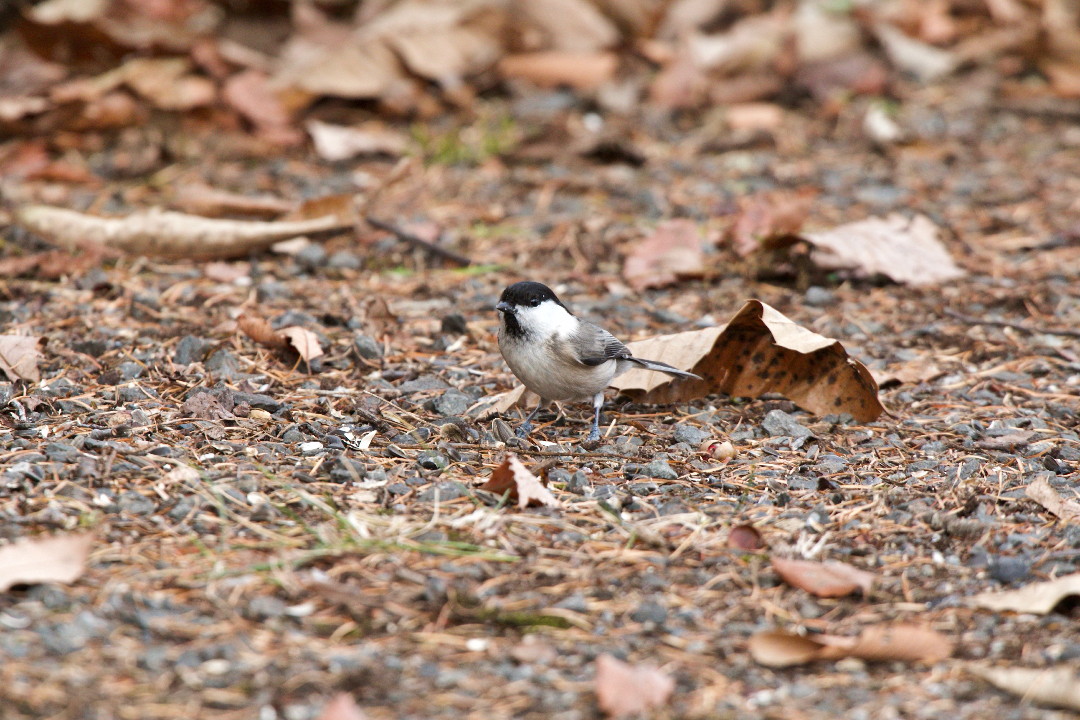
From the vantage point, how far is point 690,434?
3.50 metres

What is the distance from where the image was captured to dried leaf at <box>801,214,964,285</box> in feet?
15.3

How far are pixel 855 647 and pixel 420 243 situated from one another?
10.1 ft

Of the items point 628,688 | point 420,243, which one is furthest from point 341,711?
point 420,243

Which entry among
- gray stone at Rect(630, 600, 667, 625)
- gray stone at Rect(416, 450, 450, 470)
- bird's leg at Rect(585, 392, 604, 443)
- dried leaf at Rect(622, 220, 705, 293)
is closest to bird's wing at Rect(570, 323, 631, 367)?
bird's leg at Rect(585, 392, 604, 443)

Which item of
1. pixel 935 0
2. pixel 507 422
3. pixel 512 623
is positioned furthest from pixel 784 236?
pixel 935 0

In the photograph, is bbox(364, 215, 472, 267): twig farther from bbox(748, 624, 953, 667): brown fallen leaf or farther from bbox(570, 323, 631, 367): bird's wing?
bbox(748, 624, 953, 667): brown fallen leaf

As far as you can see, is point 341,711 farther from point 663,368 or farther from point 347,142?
point 347,142

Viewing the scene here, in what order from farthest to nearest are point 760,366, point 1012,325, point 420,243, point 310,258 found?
point 420,243
point 310,258
point 1012,325
point 760,366

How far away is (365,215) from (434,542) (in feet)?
8.96

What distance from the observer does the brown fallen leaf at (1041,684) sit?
2140 millimetres

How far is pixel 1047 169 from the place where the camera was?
5.91 metres

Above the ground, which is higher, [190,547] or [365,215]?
[190,547]

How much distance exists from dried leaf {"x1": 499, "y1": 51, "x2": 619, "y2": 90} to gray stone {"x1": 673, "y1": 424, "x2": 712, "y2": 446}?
3.73m

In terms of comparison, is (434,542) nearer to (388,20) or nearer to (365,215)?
(365,215)
